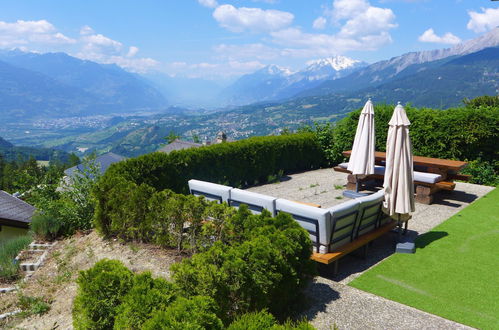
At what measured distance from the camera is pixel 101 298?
13.4 feet

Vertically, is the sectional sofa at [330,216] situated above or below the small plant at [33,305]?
above

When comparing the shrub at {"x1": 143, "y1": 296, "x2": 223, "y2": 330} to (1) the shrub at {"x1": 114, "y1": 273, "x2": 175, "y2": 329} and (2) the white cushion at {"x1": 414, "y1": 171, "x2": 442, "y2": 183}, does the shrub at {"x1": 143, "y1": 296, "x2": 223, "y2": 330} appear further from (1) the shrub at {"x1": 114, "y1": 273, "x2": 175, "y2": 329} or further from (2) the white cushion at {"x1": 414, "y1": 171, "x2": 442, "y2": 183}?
(2) the white cushion at {"x1": 414, "y1": 171, "x2": 442, "y2": 183}

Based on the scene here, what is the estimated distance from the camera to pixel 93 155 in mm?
11023

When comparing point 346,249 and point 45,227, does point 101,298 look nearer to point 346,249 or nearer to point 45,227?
point 346,249

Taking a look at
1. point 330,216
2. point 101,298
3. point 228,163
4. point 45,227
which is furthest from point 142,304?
point 228,163

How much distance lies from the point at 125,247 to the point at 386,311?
16.0 ft

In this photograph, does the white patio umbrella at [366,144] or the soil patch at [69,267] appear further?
the white patio umbrella at [366,144]

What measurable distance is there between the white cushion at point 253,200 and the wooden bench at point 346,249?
119 cm

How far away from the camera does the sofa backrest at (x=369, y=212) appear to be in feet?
21.5

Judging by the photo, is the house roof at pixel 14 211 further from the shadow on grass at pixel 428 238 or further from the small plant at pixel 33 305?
the shadow on grass at pixel 428 238

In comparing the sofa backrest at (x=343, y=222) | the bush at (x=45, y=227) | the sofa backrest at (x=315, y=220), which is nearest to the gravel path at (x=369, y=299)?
the sofa backrest at (x=343, y=222)

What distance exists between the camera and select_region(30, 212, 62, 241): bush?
847cm

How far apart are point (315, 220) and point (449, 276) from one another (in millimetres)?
2549

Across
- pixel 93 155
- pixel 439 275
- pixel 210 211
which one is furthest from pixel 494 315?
pixel 93 155
